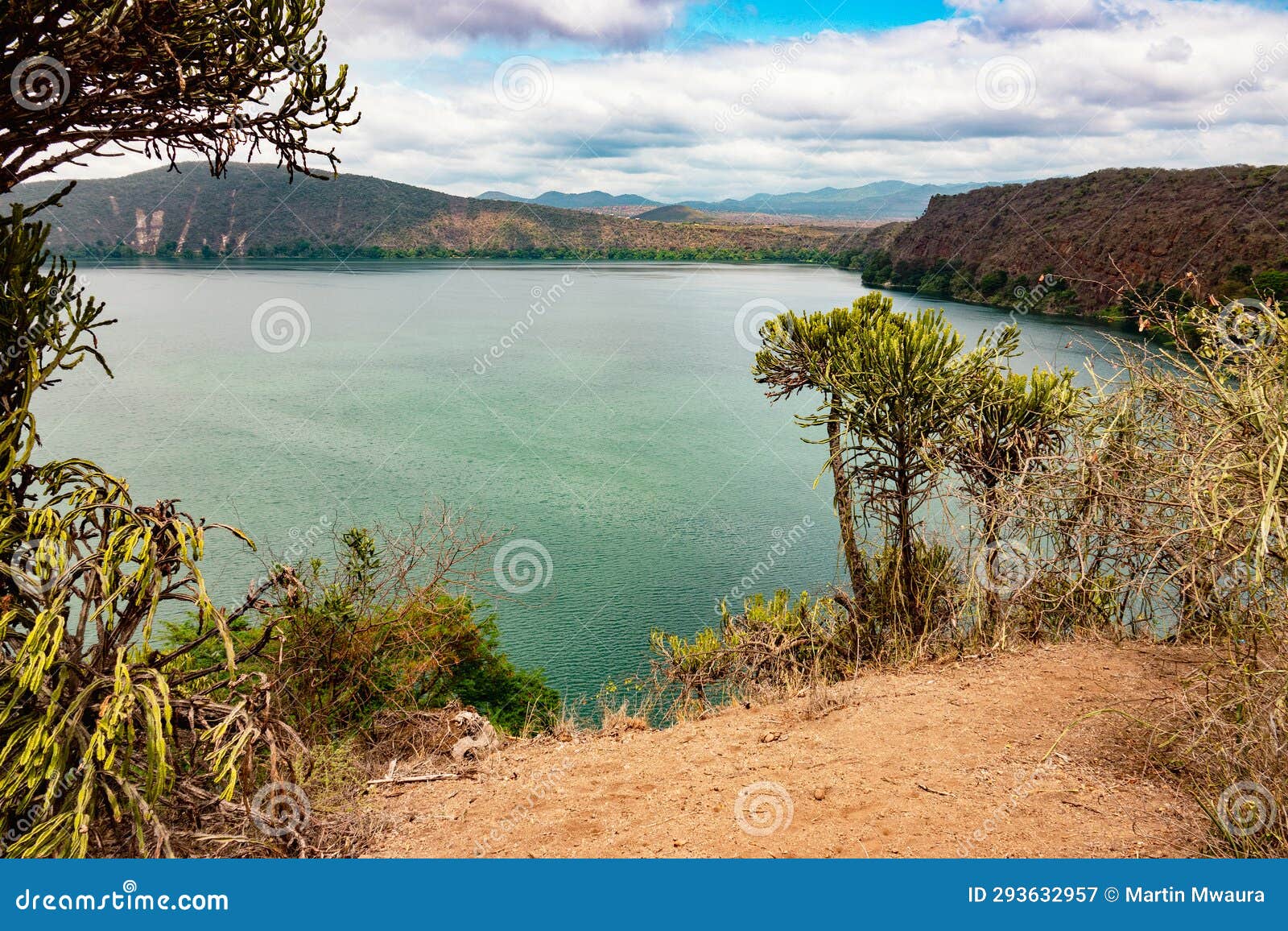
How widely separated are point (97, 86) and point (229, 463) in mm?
19348

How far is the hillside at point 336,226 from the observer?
84.8 m

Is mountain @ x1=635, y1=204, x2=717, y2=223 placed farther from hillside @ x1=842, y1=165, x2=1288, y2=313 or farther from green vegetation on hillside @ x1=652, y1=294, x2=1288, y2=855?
green vegetation on hillside @ x1=652, y1=294, x2=1288, y2=855

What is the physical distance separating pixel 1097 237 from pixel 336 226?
247 feet

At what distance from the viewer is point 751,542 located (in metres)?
18.1

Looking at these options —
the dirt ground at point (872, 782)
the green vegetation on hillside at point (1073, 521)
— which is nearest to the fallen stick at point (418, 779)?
the dirt ground at point (872, 782)

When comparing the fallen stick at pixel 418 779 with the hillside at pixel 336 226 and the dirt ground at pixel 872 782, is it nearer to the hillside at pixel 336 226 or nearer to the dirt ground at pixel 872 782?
the dirt ground at pixel 872 782

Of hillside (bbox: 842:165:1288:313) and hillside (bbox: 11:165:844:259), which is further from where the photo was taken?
hillside (bbox: 11:165:844:259)

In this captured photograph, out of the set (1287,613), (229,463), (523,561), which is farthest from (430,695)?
(229,463)

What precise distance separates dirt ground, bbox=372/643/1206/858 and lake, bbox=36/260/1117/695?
6245 mm

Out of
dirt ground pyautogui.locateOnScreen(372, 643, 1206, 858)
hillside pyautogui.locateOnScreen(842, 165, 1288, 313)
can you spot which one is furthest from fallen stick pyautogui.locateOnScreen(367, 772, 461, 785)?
hillside pyautogui.locateOnScreen(842, 165, 1288, 313)

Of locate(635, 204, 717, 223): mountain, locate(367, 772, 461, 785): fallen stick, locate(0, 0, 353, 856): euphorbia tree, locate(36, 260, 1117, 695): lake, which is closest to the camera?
locate(0, 0, 353, 856): euphorbia tree

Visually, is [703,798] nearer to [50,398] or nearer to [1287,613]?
[1287,613]

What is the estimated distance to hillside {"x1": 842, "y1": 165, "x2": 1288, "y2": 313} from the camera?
38250mm

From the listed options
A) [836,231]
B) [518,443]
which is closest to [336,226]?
[836,231]
